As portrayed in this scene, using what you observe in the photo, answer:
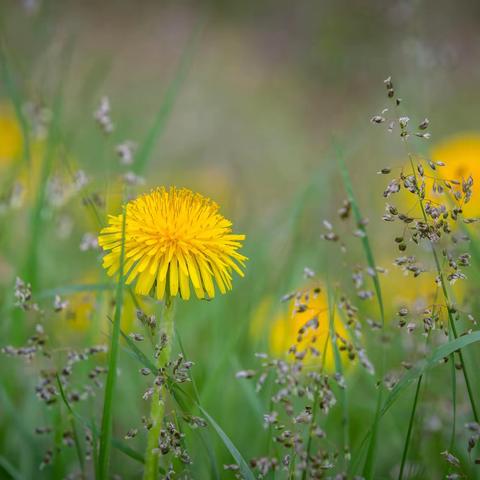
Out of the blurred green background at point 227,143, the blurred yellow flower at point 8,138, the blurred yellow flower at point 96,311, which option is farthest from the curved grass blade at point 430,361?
the blurred yellow flower at point 8,138

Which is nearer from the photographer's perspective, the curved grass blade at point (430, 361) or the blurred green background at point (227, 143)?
the curved grass blade at point (430, 361)

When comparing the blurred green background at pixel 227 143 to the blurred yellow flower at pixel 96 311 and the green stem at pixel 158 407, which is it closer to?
the blurred yellow flower at pixel 96 311

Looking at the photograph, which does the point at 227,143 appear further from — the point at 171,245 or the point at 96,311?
the point at 171,245

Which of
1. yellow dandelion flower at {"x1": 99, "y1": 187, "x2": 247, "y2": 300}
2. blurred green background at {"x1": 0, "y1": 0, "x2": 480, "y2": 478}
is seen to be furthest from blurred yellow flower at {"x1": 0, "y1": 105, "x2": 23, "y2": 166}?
yellow dandelion flower at {"x1": 99, "y1": 187, "x2": 247, "y2": 300}

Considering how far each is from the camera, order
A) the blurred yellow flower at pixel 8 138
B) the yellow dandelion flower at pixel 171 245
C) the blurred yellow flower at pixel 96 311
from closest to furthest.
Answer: the yellow dandelion flower at pixel 171 245 < the blurred yellow flower at pixel 96 311 < the blurred yellow flower at pixel 8 138

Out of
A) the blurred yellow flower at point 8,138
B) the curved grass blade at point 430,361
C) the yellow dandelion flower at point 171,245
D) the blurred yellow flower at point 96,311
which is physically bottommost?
the curved grass blade at point 430,361

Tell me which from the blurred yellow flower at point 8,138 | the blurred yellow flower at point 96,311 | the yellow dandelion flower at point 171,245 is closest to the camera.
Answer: the yellow dandelion flower at point 171,245
